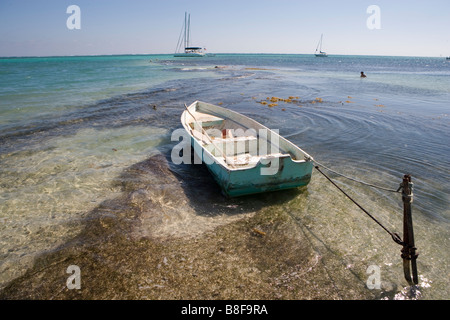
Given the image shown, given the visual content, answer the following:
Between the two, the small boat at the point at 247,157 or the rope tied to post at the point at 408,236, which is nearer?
the rope tied to post at the point at 408,236

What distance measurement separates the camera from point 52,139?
11938 mm

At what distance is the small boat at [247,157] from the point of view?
21.3ft

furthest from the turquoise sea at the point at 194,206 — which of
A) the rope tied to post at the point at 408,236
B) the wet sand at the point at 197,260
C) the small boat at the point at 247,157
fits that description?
the small boat at the point at 247,157

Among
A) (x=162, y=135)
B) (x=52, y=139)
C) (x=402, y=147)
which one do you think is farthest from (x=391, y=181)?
(x=52, y=139)

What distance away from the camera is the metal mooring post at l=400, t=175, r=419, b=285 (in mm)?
4086

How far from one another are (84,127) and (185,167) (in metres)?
8.00

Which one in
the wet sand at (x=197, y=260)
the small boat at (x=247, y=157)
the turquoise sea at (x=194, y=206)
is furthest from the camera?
the small boat at (x=247, y=157)

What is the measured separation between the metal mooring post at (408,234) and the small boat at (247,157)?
2760 millimetres

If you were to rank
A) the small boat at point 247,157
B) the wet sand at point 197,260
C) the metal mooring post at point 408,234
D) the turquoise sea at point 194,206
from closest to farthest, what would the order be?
the metal mooring post at point 408,234
the wet sand at point 197,260
the turquoise sea at point 194,206
the small boat at point 247,157

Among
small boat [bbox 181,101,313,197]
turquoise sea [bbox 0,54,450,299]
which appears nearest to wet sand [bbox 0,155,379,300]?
turquoise sea [bbox 0,54,450,299]

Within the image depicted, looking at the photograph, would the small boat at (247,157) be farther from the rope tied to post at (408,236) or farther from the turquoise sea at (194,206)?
the rope tied to post at (408,236)

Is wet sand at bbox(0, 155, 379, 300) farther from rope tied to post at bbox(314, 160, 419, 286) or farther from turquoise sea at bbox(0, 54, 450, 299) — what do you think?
rope tied to post at bbox(314, 160, 419, 286)

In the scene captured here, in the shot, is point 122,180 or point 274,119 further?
point 274,119

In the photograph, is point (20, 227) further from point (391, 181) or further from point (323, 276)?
point (391, 181)
